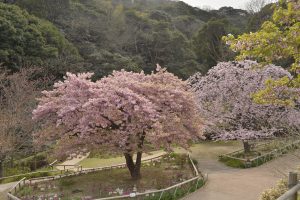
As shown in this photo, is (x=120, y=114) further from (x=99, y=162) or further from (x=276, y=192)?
(x=99, y=162)

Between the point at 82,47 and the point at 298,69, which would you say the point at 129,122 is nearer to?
the point at 298,69

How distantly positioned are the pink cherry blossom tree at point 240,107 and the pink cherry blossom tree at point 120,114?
4.41m

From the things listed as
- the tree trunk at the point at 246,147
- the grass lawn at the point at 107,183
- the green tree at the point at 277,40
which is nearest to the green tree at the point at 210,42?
the tree trunk at the point at 246,147

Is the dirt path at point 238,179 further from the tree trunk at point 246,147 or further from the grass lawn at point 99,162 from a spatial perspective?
the grass lawn at point 99,162

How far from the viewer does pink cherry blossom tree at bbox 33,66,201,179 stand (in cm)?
1303

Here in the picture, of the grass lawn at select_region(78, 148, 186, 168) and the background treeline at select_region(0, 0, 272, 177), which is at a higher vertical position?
the background treeline at select_region(0, 0, 272, 177)

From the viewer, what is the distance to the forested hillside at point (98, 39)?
89.5ft

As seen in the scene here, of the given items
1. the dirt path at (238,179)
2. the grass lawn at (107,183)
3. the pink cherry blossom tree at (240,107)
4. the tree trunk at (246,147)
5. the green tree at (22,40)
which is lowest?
the dirt path at (238,179)

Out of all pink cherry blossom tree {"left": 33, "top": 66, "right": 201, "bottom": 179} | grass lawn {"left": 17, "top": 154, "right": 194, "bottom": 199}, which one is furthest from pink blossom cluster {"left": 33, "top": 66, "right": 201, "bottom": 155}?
grass lawn {"left": 17, "top": 154, "right": 194, "bottom": 199}

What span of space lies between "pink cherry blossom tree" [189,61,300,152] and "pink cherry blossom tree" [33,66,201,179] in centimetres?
441

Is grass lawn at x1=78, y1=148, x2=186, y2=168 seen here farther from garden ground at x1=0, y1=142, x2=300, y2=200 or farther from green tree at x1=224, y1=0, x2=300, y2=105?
green tree at x1=224, y1=0, x2=300, y2=105

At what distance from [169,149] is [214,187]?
89.2 inches

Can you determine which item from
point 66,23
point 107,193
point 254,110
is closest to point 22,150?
point 107,193

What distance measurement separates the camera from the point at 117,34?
3909 centimetres
